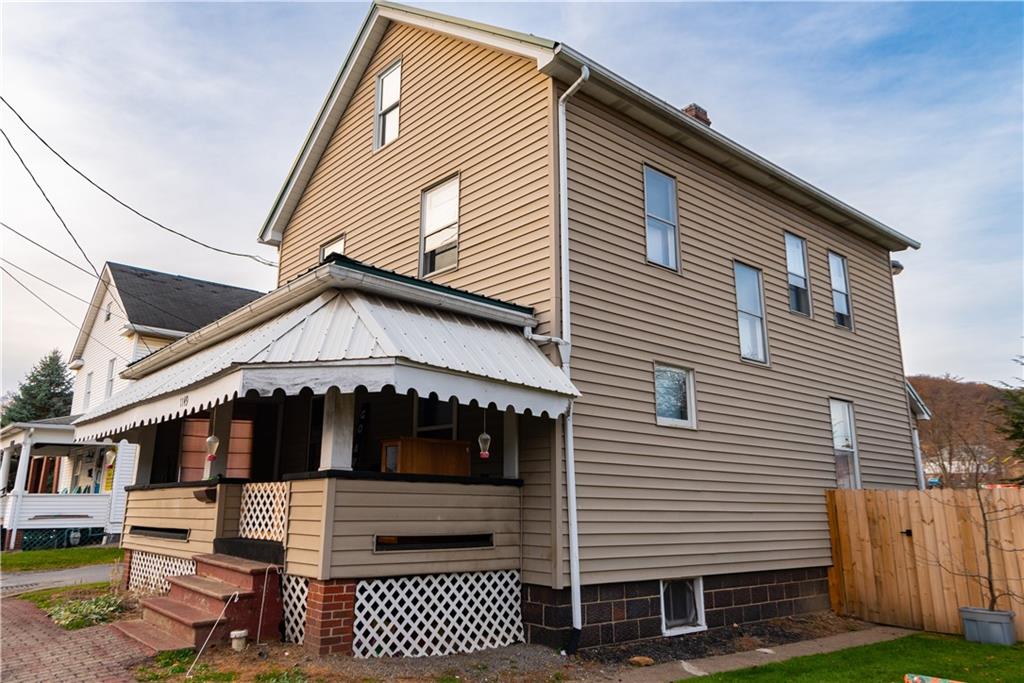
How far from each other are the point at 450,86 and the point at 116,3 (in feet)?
20.3

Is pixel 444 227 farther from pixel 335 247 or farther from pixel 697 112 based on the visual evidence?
pixel 697 112

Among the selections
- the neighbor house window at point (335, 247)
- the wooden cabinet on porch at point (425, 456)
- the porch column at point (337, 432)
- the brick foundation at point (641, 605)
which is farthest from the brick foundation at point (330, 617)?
the neighbor house window at point (335, 247)

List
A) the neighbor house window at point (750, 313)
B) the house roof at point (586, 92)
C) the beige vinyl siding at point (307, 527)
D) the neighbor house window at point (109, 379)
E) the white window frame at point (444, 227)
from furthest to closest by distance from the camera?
the neighbor house window at point (109, 379) → the neighbor house window at point (750, 313) → the white window frame at point (444, 227) → the house roof at point (586, 92) → the beige vinyl siding at point (307, 527)

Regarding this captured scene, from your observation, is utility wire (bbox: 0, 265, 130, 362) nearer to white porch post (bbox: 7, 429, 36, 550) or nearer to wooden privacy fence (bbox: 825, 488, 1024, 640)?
white porch post (bbox: 7, 429, 36, 550)

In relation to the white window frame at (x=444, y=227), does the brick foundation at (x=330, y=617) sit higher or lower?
lower

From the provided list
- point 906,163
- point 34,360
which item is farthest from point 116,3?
point 34,360

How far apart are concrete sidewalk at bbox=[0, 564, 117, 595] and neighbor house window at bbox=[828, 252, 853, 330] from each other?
573 inches

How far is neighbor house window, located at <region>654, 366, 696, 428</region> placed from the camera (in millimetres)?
9500

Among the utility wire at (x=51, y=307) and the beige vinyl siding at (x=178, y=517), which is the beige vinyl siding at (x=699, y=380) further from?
the utility wire at (x=51, y=307)

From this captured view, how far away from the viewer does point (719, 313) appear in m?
10.8

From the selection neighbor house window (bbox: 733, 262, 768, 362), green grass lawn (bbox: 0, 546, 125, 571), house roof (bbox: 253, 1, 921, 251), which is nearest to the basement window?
neighbor house window (bbox: 733, 262, 768, 362)

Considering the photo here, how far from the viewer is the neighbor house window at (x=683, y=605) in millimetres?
9070

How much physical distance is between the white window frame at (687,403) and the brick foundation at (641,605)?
7.00ft

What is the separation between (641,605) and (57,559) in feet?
48.6
